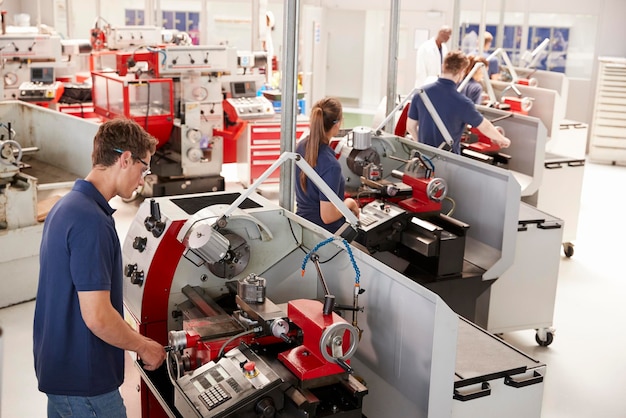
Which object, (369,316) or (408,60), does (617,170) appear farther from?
(369,316)

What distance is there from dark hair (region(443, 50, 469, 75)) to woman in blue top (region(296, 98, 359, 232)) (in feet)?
4.06

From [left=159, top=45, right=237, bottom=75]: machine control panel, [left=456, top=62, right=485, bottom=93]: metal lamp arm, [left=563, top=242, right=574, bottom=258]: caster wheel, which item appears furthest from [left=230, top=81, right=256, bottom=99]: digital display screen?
[left=563, top=242, right=574, bottom=258]: caster wheel

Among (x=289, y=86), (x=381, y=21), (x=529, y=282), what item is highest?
(x=381, y=21)

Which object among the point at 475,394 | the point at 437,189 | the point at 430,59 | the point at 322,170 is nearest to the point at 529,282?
the point at 437,189

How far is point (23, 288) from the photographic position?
424 cm

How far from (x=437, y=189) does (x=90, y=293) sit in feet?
6.37

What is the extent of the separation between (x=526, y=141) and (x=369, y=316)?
287 centimetres

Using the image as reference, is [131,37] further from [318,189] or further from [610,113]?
[610,113]

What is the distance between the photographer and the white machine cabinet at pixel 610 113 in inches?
332

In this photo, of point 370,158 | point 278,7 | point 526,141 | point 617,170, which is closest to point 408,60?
point 278,7

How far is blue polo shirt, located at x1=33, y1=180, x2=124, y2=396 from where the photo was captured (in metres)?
1.91

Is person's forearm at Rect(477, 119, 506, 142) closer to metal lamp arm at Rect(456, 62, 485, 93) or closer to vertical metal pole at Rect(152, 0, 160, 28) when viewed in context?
metal lamp arm at Rect(456, 62, 485, 93)

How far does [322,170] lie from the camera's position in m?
3.16

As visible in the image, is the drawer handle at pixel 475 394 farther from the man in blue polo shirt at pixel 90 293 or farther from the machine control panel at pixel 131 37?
the machine control panel at pixel 131 37
